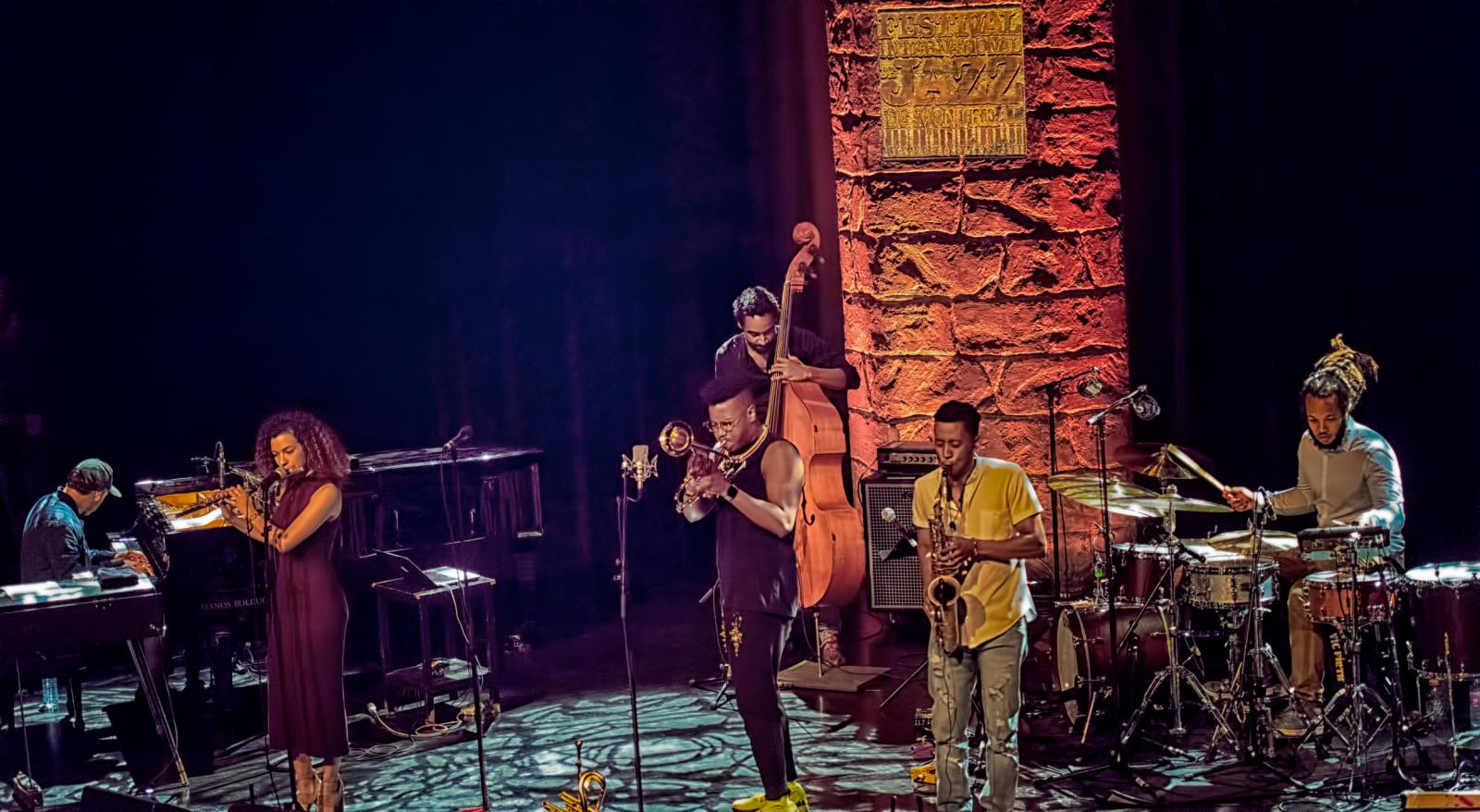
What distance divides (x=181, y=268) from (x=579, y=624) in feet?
12.3

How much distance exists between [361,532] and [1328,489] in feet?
17.6

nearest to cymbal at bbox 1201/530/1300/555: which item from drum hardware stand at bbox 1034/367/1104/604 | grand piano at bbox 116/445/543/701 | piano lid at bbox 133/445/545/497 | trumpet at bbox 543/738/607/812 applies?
drum hardware stand at bbox 1034/367/1104/604

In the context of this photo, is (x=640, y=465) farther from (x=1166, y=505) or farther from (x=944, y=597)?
(x=1166, y=505)

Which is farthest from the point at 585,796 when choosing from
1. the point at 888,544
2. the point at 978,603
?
the point at 888,544

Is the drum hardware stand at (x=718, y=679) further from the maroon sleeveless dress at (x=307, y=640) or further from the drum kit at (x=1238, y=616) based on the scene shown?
the maroon sleeveless dress at (x=307, y=640)

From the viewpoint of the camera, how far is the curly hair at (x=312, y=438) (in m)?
6.76

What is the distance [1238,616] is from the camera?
744 cm

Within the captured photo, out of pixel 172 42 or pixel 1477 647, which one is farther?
pixel 172 42

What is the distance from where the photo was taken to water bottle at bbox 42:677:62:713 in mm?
9953

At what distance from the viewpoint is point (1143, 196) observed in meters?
9.16

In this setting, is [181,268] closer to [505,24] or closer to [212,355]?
[212,355]

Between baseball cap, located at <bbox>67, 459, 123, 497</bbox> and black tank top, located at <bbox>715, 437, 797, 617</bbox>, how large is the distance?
15.7 ft

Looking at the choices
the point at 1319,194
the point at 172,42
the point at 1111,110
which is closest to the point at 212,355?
the point at 172,42

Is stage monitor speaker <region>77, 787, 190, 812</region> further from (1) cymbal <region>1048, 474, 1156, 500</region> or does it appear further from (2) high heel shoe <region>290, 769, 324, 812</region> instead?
(1) cymbal <region>1048, 474, 1156, 500</region>
